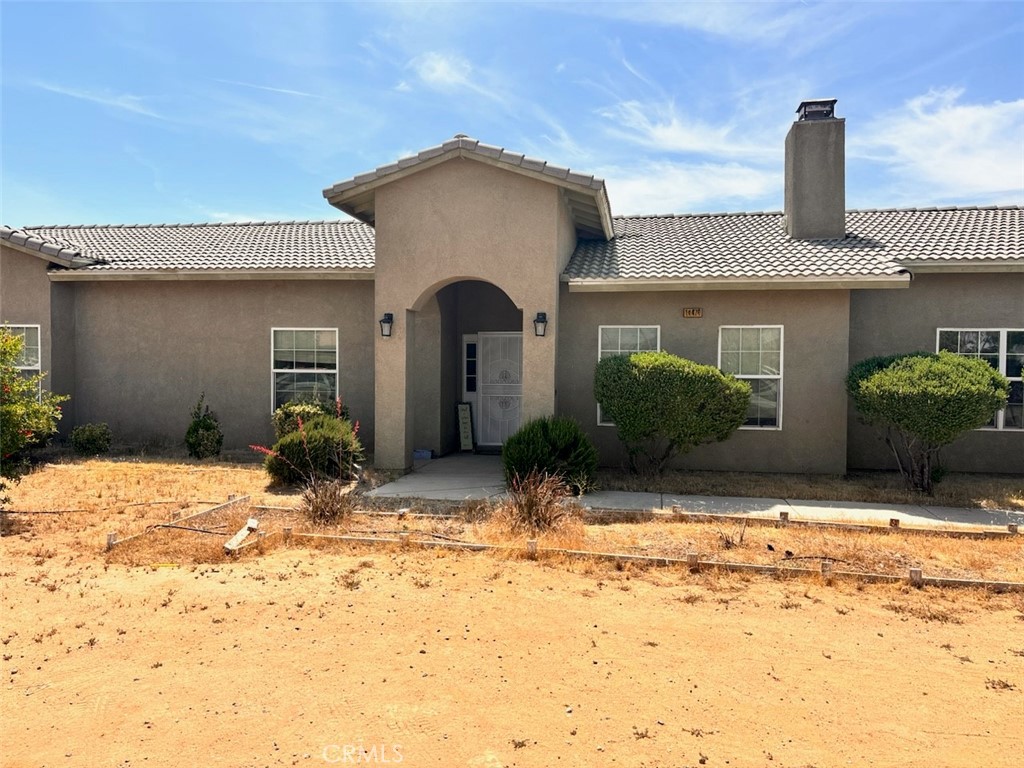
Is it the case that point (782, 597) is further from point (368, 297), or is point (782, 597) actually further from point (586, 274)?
point (368, 297)

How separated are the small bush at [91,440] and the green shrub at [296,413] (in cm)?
Result: 332

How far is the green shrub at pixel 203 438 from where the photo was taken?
Answer: 12.6m

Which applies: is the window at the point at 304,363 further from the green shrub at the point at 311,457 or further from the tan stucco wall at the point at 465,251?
the green shrub at the point at 311,457

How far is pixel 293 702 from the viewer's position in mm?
3846

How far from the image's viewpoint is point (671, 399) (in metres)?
9.91

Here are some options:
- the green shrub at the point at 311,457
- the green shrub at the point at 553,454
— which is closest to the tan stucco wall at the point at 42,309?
the green shrub at the point at 311,457

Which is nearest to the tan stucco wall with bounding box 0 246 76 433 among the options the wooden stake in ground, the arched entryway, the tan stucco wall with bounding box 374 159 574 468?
the tan stucco wall with bounding box 374 159 574 468

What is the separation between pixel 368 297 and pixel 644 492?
6549mm

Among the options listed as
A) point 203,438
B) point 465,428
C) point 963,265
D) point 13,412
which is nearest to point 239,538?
point 13,412

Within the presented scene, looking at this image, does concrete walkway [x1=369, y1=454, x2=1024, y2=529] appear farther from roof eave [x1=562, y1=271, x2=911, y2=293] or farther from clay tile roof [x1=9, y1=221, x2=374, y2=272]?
clay tile roof [x1=9, y1=221, x2=374, y2=272]

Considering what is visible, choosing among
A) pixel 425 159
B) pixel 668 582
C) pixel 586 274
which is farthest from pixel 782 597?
pixel 425 159

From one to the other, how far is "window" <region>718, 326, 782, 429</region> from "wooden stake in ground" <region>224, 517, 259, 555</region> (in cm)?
784

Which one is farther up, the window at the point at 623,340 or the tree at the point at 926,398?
the window at the point at 623,340

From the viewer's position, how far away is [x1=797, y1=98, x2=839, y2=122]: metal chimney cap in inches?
537
